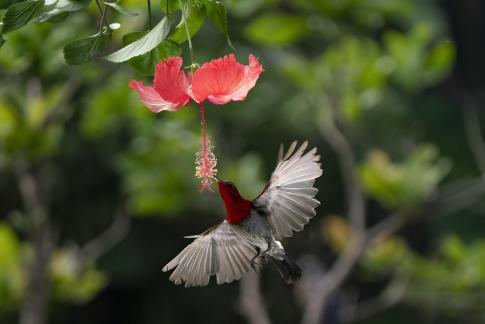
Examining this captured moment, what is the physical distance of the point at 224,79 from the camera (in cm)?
67

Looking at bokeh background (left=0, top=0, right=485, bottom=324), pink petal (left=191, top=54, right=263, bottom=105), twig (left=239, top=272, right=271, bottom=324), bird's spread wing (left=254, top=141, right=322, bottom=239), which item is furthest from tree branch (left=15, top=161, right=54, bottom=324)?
pink petal (left=191, top=54, right=263, bottom=105)

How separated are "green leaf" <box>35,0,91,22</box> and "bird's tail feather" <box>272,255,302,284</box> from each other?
1.13 ft

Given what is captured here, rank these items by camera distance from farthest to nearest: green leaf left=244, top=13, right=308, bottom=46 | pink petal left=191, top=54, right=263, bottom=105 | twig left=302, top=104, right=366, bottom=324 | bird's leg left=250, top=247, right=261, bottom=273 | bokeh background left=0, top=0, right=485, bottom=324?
1. twig left=302, top=104, right=366, bottom=324
2. green leaf left=244, top=13, right=308, bottom=46
3. bokeh background left=0, top=0, right=485, bottom=324
4. bird's leg left=250, top=247, right=261, bottom=273
5. pink petal left=191, top=54, right=263, bottom=105

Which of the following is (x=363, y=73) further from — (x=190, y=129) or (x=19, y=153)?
(x=19, y=153)

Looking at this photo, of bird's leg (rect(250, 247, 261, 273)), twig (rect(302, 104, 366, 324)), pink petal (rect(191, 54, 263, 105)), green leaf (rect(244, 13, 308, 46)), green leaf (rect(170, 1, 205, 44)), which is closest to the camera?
pink petal (rect(191, 54, 263, 105))

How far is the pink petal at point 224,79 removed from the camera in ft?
2.19

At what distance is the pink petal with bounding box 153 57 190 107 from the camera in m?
0.68

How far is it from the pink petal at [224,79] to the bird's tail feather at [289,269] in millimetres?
290

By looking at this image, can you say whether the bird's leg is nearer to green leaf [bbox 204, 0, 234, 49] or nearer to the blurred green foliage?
green leaf [bbox 204, 0, 234, 49]

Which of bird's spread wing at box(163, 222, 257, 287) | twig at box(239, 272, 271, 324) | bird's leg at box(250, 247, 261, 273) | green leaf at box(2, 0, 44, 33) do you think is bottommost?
twig at box(239, 272, 271, 324)

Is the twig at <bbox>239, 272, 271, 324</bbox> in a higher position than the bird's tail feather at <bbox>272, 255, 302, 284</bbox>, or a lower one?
lower

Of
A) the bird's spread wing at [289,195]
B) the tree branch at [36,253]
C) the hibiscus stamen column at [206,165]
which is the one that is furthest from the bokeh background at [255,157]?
the hibiscus stamen column at [206,165]

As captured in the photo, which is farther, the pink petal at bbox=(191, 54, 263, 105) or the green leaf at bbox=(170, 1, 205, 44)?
the green leaf at bbox=(170, 1, 205, 44)

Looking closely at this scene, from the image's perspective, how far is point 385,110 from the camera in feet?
15.0
